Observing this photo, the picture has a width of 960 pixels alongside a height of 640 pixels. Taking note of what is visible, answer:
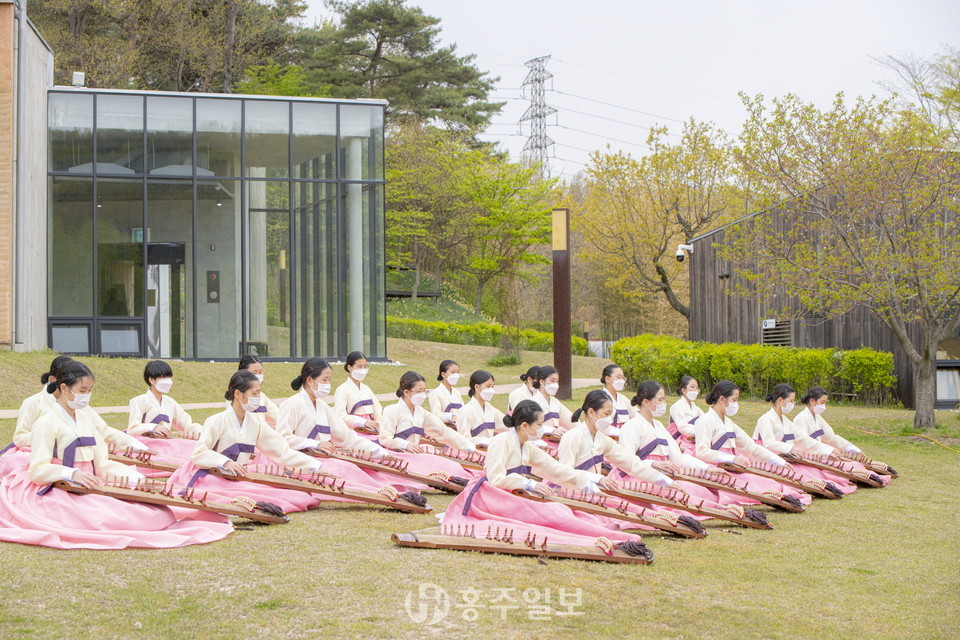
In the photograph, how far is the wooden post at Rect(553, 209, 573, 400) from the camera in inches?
670

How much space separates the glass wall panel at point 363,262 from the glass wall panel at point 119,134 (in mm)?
4168

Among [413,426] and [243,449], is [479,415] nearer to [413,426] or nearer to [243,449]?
[413,426]

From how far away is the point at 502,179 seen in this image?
38.1 meters

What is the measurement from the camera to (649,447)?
7.79 meters

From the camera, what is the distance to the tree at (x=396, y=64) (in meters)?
37.1

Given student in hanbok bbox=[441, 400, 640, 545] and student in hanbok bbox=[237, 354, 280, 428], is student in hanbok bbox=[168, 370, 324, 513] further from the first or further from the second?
student in hanbok bbox=[441, 400, 640, 545]

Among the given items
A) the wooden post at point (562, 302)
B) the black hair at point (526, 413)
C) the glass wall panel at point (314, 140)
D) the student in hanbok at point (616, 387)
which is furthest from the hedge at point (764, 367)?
the black hair at point (526, 413)

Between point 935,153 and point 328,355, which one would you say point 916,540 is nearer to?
point 935,153

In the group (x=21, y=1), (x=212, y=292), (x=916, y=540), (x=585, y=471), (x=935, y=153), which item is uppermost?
(x=21, y=1)

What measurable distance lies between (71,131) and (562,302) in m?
10.1

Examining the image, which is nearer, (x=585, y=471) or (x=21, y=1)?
(x=585, y=471)

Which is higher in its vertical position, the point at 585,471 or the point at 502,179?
the point at 502,179

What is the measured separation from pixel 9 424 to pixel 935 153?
11882 mm

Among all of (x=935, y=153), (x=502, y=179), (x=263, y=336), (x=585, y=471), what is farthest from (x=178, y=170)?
(x=502, y=179)
